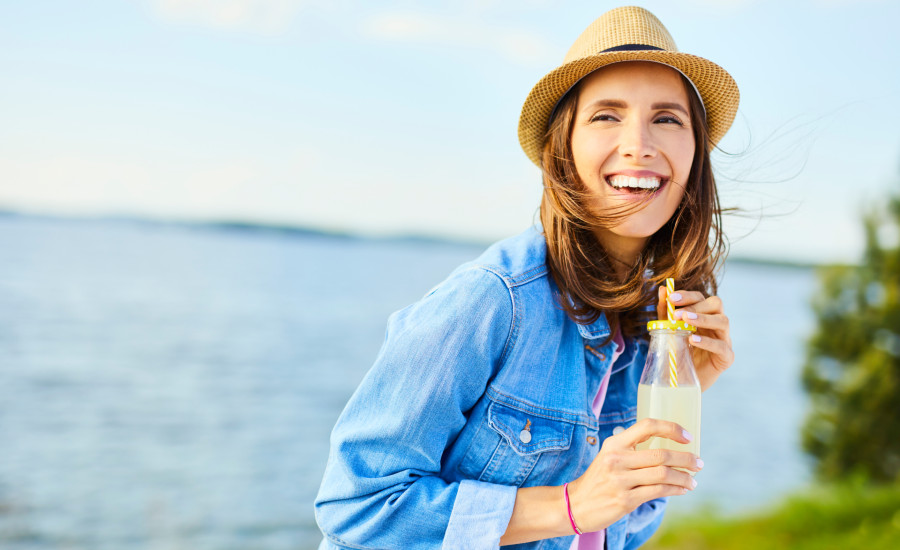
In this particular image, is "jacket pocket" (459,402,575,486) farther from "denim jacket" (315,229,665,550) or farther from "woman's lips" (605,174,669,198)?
"woman's lips" (605,174,669,198)

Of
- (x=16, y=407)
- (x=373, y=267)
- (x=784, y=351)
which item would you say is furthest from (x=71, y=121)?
(x=784, y=351)

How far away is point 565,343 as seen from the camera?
175 centimetres

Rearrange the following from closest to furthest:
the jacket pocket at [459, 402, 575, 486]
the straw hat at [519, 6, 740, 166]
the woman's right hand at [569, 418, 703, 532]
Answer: the woman's right hand at [569, 418, 703, 532], the jacket pocket at [459, 402, 575, 486], the straw hat at [519, 6, 740, 166]

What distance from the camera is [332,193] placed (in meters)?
45.9

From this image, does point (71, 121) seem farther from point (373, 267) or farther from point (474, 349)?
point (474, 349)

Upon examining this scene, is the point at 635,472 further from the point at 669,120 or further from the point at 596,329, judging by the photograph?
the point at 669,120

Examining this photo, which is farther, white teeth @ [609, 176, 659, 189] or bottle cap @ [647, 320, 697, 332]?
white teeth @ [609, 176, 659, 189]

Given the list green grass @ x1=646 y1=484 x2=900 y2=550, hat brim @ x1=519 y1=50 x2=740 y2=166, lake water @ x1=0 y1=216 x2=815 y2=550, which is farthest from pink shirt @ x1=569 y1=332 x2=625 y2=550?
lake water @ x1=0 y1=216 x2=815 y2=550

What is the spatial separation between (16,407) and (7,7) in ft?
104

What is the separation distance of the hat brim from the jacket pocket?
80 cm

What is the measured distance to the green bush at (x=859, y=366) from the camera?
9062 millimetres

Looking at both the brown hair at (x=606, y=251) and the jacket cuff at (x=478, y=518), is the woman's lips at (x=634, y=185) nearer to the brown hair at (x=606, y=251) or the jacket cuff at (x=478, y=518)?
the brown hair at (x=606, y=251)

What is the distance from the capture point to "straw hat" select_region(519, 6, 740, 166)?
1733 mm

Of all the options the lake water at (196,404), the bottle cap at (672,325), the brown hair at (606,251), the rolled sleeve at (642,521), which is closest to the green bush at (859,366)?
the lake water at (196,404)
